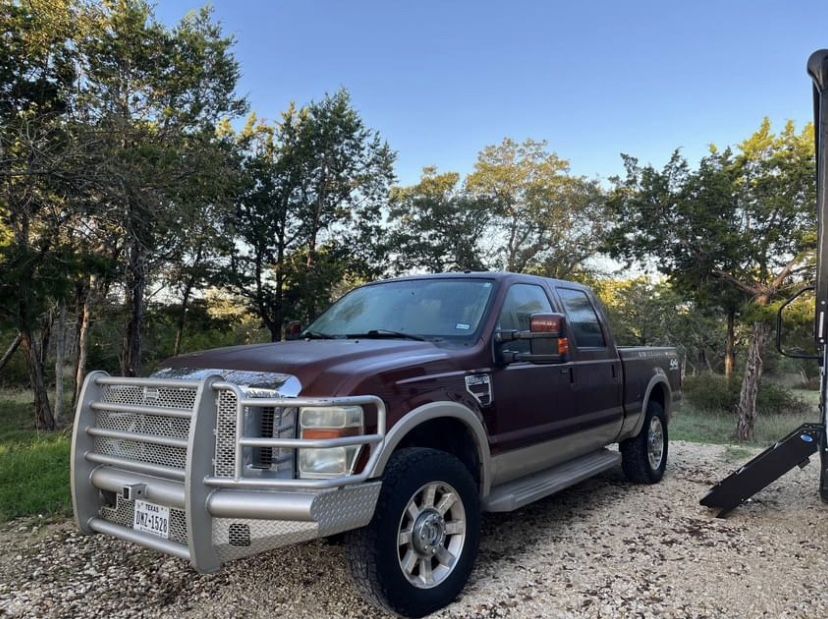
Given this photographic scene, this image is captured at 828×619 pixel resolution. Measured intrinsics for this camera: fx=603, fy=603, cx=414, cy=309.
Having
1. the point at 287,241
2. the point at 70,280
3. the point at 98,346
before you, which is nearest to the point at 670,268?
the point at 70,280

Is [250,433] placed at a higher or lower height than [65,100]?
lower

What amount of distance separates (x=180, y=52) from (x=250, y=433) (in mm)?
18472

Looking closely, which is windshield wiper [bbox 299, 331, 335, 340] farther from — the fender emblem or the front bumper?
the front bumper

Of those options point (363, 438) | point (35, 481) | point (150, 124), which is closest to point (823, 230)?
point (363, 438)

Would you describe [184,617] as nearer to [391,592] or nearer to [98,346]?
[391,592]

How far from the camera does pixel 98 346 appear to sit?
1016 inches

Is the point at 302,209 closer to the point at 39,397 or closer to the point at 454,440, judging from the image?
the point at 39,397

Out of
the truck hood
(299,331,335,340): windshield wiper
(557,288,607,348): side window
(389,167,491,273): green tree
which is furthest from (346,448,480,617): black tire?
(389,167,491,273): green tree

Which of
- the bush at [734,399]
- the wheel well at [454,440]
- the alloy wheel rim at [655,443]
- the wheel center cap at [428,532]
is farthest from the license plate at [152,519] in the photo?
the bush at [734,399]

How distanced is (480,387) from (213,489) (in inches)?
64.2

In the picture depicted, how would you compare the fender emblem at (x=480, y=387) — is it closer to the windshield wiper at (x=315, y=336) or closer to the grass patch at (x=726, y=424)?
the windshield wiper at (x=315, y=336)

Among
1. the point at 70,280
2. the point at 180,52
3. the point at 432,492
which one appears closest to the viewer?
the point at 432,492

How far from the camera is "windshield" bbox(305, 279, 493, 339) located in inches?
159

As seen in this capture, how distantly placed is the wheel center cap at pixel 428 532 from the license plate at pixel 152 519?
1.22m
